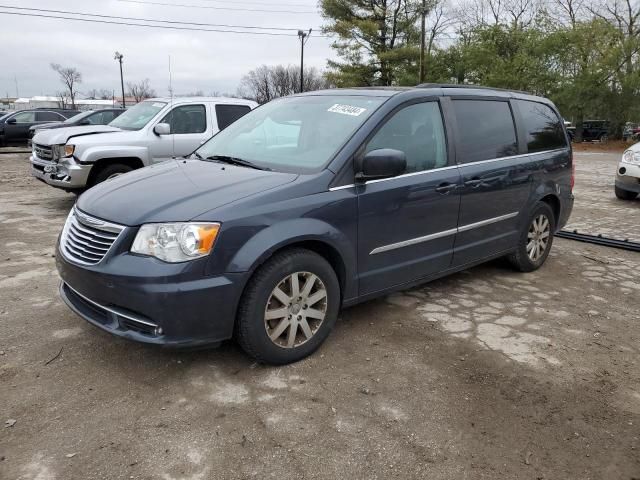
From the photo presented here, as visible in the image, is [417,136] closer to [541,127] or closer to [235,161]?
[235,161]

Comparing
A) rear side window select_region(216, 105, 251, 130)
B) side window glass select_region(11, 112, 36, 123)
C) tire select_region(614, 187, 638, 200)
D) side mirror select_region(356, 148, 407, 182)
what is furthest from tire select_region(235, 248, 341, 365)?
side window glass select_region(11, 112, 36, 123)

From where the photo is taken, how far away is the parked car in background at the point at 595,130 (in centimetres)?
3103

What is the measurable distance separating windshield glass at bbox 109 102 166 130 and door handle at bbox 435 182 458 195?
580cm

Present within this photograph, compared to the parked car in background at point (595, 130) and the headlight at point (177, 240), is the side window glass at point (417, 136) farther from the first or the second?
the parked car in background at point (595, 130)

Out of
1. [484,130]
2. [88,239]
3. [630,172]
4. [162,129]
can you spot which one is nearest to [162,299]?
[88,239]

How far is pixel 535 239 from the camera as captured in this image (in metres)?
5.16

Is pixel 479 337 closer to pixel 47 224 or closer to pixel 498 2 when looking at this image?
pixel 47 224

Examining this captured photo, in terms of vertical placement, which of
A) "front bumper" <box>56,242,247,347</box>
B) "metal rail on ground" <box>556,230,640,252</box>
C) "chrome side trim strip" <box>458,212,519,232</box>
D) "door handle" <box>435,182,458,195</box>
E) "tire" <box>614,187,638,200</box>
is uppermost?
"door handle" <box>435,182,458,195</box>

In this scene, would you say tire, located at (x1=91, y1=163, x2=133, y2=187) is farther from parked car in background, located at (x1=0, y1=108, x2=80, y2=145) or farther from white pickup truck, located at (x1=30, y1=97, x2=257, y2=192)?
parked car in background, located at (x1=0, y1=108, x2=80, y2=145)

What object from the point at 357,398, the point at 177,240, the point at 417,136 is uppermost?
the point at 417,136

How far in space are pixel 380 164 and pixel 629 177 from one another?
306 inches

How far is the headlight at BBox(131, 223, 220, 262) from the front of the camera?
2795 millimetres

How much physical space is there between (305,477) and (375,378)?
0.94m

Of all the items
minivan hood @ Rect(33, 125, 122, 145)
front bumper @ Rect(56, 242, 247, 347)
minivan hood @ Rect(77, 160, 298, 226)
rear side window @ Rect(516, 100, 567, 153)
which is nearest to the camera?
front bumper @ Rect(56, 242, 247, 347)
